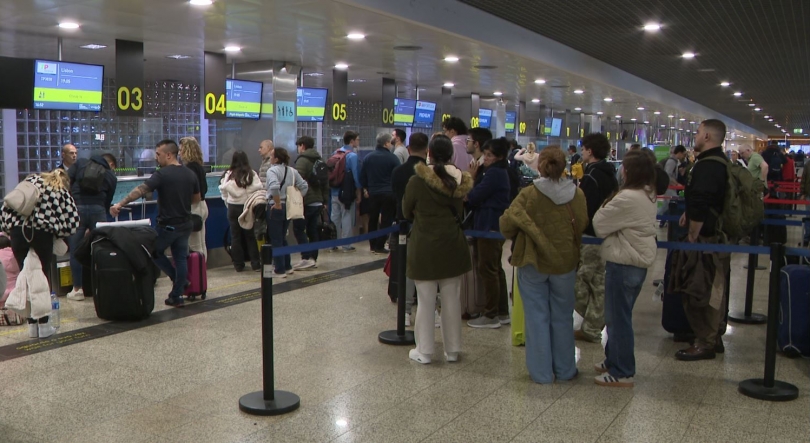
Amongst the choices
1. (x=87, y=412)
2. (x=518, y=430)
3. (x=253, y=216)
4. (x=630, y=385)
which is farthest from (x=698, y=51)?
(x=87, y=412)

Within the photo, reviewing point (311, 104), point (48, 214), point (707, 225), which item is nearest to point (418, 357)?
point (707, 225)

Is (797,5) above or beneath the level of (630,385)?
above

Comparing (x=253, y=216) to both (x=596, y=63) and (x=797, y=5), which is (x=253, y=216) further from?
(x=596, y=63)

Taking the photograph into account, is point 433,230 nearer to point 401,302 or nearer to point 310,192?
point 401,302

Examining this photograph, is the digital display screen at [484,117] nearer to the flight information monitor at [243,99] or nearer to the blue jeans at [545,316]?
the flight information monitor at [243,99]

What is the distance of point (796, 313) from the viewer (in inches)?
209

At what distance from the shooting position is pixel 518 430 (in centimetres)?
394

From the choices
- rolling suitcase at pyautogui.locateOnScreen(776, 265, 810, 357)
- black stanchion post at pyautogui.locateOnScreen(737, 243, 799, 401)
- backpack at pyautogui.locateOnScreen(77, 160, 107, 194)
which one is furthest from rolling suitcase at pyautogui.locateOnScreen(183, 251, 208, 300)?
rolling suitcase at pyautogui.locateOnScreen(776, 265, 810, 357)

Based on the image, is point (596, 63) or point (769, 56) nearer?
point (769, 56)

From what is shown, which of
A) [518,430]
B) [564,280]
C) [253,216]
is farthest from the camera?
[253,216]

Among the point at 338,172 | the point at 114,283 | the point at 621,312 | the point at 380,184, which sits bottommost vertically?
the point at 114,283

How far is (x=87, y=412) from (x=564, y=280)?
291 cm

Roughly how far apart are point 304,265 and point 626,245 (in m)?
5.34

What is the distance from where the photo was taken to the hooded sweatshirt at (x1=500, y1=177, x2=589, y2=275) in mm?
4516
